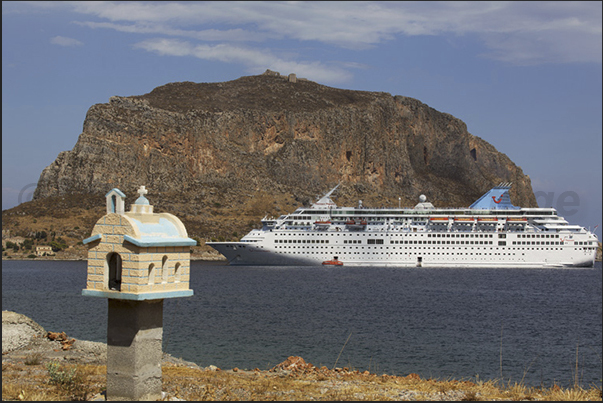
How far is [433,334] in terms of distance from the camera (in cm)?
A: 2559

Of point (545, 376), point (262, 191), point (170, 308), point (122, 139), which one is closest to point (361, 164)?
point (262, 191)

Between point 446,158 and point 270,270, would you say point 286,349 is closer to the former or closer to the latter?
point 270,270

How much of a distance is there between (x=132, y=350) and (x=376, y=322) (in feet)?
66.5

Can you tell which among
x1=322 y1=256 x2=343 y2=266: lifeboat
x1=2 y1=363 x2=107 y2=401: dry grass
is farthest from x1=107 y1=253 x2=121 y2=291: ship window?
x1=322 y1=256 x2=343 y2=266: lifeboat

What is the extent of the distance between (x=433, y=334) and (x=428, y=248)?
153 feet

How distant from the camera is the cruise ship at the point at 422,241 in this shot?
71.0 meters

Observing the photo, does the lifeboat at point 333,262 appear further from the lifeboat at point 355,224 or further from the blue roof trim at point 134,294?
the blue roof trim at point 134,294

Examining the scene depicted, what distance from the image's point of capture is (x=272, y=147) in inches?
4875

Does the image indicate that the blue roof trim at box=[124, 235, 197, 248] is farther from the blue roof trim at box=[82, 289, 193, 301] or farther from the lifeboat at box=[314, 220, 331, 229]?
the lifeboat at box=[314, 220, 331, 229]

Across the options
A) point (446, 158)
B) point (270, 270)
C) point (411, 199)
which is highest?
point (446, 158)

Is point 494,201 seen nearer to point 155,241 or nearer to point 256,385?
point 256,385

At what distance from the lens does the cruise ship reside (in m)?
71.0

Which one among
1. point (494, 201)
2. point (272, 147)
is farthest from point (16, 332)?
point (272, 147)

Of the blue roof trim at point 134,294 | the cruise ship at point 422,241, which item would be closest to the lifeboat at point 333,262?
the cruise ship at point 422,241
